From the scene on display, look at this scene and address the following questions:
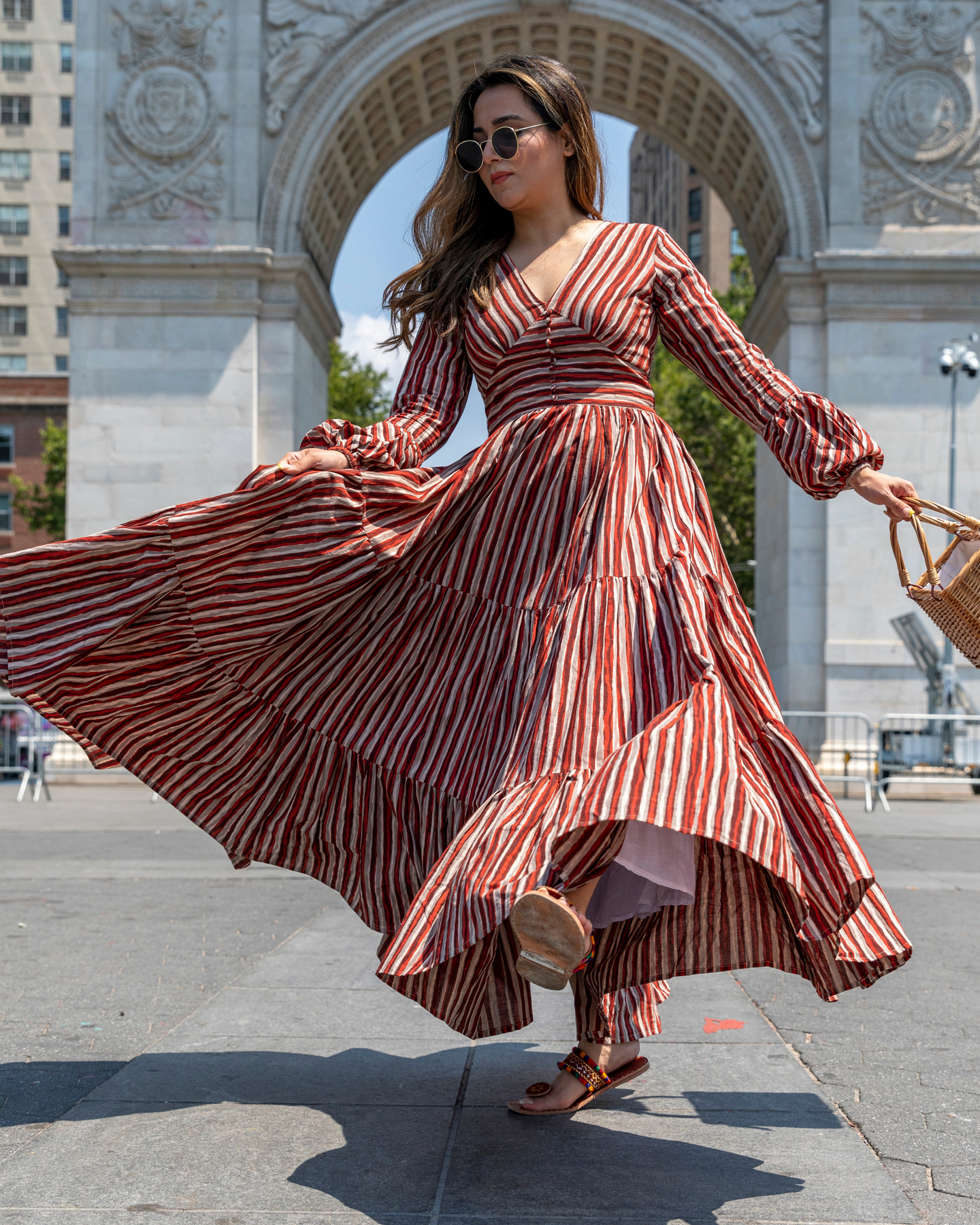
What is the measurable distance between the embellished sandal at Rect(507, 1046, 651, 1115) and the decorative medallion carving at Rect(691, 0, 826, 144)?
18.1 metres

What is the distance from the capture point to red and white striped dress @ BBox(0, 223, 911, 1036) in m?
2.65

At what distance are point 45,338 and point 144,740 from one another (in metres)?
67.7

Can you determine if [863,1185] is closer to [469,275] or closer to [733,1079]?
[733,1079]

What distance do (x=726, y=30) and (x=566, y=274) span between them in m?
17.9

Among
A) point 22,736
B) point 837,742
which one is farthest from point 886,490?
point 22,736

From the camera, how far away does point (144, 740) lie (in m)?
3.24

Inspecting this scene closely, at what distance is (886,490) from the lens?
116 inches

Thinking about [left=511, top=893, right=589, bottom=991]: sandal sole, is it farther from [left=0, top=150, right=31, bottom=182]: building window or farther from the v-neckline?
[left=0, top=150, right=31, bottom=182]: building window

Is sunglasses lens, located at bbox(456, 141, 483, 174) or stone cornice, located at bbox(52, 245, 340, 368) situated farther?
A: stone cornice, located at bbox(52, 245, 340, 368)

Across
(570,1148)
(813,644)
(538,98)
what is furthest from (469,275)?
(813,644)

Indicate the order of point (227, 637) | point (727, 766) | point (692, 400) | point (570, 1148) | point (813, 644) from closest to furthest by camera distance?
point (727, 766) < point (570, 1148) < point (227, 637) < point (813, 644) < point (692, 400)

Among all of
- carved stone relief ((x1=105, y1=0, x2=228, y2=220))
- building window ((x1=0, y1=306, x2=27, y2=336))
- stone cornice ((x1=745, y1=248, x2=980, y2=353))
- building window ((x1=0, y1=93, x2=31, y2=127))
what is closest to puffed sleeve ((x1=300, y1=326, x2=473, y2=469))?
stone cornice ((x1=745, y1=248, x2=980, y2=353))

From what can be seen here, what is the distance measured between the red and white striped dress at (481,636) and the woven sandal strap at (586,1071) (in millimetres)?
132

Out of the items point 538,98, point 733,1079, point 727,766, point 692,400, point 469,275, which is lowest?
point 733,1079
